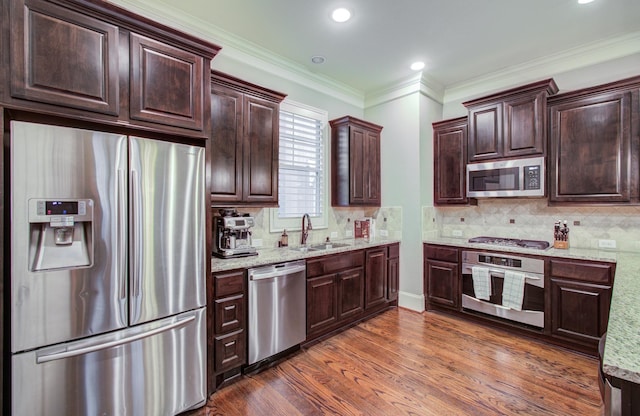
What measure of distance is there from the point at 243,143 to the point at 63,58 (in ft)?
4.31

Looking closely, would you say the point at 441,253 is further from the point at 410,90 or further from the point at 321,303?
the point at 410,90

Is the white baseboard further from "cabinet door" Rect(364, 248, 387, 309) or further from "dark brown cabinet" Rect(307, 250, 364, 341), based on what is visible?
"dark brown cabinet" Rect(307, 250, 364, 341)

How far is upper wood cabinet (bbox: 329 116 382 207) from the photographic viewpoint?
12.5 ft

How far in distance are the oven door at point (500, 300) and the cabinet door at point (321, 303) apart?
1589 millimetres

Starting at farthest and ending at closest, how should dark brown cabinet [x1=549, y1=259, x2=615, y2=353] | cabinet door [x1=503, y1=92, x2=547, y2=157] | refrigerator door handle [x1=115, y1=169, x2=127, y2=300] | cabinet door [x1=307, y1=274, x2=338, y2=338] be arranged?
1. cabinet door [x1=503, y1=92, x2=547, y2=157]
2. cabinet door [x1=307, y1=274, x2=338, y2=338]
3. dark brown cabinet [x1=549, y1=259, x2=615, y2=353]
4. refrigerator door handle [x1=115, y1=169, x2=127, y2=300]

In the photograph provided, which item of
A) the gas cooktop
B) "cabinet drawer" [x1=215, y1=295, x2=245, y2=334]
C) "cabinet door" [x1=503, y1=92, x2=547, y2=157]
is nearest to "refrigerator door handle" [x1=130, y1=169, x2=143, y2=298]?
"cabinet drawer" [x1=215, y1=295, x2=245, y2=334]

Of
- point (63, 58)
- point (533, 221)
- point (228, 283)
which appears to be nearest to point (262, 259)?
point (228, 283)

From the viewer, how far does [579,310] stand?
9.04ft

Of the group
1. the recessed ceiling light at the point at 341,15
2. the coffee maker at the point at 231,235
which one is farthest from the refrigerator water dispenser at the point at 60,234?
the recessed ceiling light at the point at 341,15

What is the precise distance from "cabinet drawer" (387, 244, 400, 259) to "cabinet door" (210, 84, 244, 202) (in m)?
2.13

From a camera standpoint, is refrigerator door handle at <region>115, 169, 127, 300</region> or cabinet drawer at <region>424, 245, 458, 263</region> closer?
refrigerator door handle at <region>115, 169, 127, 300</region>

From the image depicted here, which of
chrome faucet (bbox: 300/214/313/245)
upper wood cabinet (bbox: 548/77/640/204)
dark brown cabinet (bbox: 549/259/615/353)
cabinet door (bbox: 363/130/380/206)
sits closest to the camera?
dark brown cabinet (bbox: 549/259/615/353)

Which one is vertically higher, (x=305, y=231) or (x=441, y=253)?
(x=305, y=231)

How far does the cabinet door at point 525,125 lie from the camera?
3137 mm
